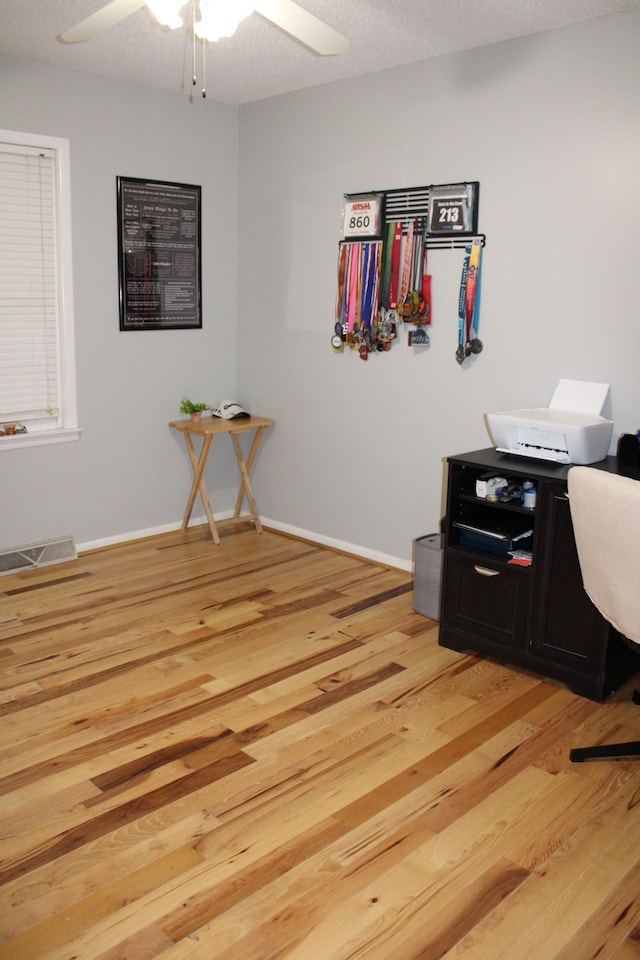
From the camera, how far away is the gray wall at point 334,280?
342 cm

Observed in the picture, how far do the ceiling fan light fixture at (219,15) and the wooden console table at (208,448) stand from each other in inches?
97.8

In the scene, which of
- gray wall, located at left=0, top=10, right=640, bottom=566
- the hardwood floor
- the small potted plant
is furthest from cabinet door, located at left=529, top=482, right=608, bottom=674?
the small potted plant

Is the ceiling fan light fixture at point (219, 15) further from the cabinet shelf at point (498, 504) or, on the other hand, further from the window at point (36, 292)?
the window at point (36, 292)

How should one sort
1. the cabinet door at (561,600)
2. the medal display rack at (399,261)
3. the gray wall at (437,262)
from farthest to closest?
the medal display rack at (399,261) → the gray wall at (437,262) → the cabinet door at (561,600)

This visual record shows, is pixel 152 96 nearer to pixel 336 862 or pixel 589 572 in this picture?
pixel 589 572

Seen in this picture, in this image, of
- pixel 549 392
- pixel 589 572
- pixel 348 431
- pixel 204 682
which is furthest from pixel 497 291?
pixel 204 682

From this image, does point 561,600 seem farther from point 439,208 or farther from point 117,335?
point 117,335

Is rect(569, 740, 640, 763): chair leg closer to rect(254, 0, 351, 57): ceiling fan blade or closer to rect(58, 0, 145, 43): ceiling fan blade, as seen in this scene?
rect(254, 0, 351, 57): ceiling fan blade

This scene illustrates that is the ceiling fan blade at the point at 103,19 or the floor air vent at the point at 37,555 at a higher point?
the ceiling fan blade at the point at 103,19

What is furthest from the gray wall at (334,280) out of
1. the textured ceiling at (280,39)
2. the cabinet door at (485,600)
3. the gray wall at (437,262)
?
the cabinet door at (485,600)

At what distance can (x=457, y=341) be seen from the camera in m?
3.97

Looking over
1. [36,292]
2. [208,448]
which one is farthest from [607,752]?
[36,292]

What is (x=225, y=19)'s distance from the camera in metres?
2.22

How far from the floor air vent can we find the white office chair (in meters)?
2.88
